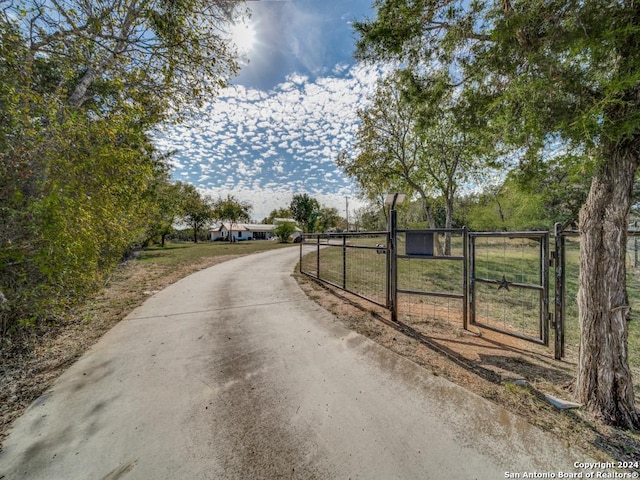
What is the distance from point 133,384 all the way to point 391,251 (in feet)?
12.0

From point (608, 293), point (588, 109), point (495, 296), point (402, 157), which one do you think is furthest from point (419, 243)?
point (402, 157)

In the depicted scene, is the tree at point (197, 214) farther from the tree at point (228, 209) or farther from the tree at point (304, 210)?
the tree at point (304, 210)

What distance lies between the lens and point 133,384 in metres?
2.42

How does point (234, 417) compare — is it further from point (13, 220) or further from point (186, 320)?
point (13, 220)

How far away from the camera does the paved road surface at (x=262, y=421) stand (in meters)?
1.55

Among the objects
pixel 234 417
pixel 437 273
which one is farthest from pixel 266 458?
pixel 437 273

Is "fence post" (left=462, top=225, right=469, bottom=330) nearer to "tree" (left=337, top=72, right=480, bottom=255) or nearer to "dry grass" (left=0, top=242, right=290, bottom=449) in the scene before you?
"dry grass" (left=0, top=242, right=290, bottom=449)

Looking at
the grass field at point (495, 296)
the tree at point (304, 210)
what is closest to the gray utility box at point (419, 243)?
the grass field at point (495, 296)

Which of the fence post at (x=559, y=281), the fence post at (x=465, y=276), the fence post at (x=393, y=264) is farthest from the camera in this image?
the fence post at (x=393, y=264)

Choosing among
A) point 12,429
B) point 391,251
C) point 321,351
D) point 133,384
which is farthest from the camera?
point 391,251

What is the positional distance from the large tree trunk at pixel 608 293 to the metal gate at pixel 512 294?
0.76 m

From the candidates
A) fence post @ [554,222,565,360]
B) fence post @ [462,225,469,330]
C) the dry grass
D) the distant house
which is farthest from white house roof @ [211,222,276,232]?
fence post @ [554,222,565,360]

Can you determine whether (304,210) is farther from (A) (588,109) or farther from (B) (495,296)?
(A) (588,109)

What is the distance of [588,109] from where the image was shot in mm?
1750
